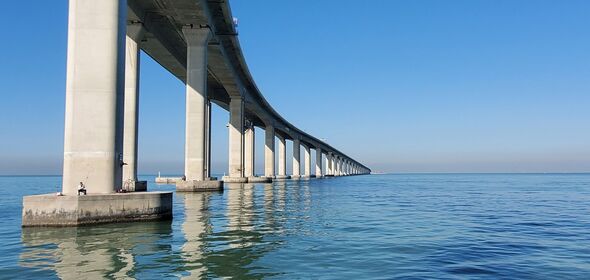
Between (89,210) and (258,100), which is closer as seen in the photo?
(89,210)

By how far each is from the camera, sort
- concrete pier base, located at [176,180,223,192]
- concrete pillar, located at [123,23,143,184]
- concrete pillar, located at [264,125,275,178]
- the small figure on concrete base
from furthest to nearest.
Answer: concrete pillar, located at [264,125,275,178] < concrete pier base, located at [176,180,223,192] < concrete pillar, located at [123,23,143,184] < the small figure on concrete base

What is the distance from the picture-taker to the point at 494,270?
1066cm

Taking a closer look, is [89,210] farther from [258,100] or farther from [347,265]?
[258,100]

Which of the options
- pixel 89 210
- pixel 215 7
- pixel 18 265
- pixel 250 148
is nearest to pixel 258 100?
pixel 250 148

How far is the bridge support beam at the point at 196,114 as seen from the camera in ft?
132

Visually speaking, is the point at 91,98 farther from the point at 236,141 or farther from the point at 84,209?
the point at 236,141

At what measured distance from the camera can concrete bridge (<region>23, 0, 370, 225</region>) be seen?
58.0 ft

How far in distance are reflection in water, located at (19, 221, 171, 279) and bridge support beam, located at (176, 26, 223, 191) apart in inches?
920

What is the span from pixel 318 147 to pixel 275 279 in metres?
140

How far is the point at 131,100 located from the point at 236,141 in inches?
1322

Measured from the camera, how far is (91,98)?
705 inches

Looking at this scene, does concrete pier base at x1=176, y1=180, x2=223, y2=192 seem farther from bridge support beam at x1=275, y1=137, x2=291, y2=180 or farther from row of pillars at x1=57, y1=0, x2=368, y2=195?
bridge support beam at x1=275, y1=137, x2=291, y2=180

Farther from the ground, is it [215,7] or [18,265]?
[215,7]

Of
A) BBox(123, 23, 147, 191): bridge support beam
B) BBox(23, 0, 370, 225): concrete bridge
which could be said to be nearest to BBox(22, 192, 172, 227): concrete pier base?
BBox(23, 0, 370, 225): concrete bridge
